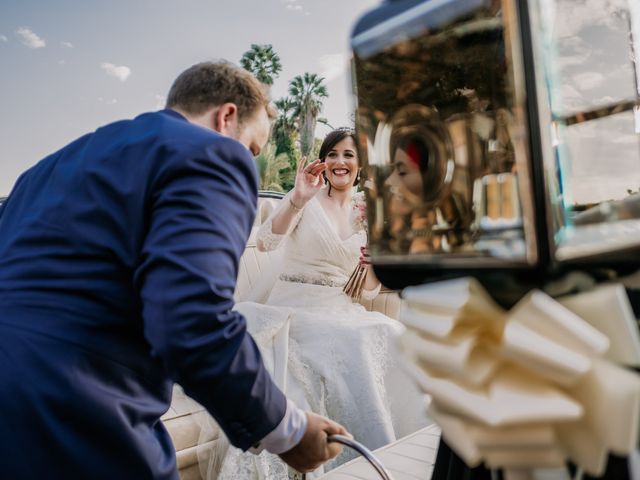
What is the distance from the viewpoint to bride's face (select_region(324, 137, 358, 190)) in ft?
9.23

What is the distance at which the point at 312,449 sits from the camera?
973mm

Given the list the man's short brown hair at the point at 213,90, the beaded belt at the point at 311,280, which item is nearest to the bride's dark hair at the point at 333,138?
the beaded belt at the point at 311,280

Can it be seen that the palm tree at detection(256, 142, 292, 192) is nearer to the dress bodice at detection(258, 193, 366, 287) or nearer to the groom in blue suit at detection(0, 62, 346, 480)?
the dress bodice at detection(258, 193, 366, 287)

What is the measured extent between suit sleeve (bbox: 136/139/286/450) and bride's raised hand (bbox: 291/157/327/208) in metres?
1.58

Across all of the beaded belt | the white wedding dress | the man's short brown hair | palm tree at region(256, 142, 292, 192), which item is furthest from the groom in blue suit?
palm tree at region(256, 142, 292, 192)

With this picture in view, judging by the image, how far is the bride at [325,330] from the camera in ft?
6.66

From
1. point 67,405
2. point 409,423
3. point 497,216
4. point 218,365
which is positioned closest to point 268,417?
point 218,365

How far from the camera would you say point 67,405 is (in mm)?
869

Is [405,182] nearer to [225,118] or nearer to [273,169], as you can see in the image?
[225,118]

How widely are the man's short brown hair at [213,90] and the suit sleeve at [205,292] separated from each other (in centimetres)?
39

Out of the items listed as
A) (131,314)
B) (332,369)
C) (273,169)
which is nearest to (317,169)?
(332,369)

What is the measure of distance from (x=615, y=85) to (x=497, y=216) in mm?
394

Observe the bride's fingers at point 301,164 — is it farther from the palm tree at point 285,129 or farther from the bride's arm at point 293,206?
the palm tree at point 285,129

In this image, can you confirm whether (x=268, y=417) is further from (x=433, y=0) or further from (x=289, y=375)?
(x=289, y=375)
